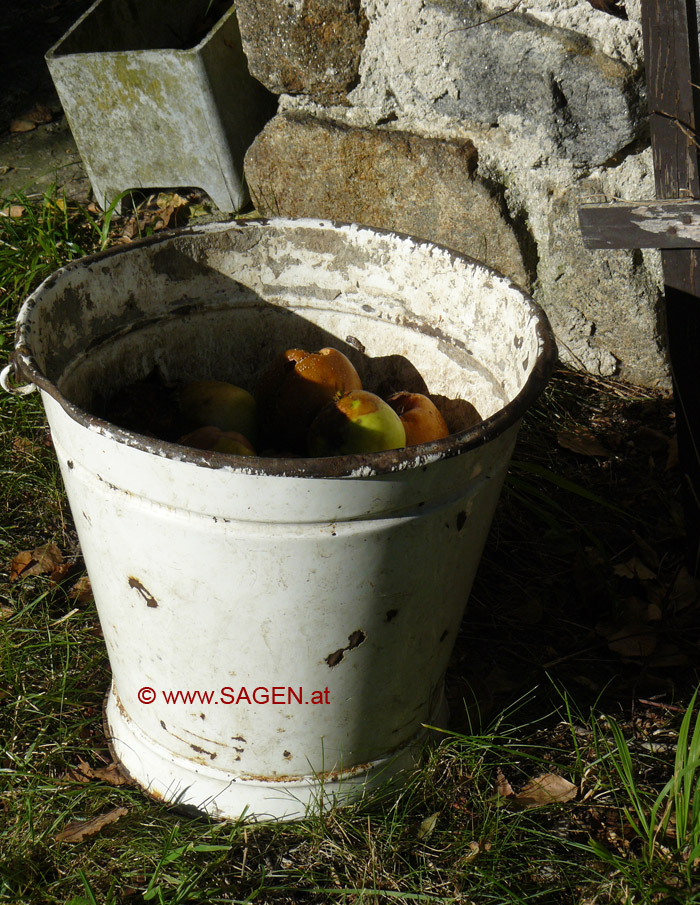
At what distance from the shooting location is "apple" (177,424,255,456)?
1414 mm

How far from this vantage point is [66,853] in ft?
4.70

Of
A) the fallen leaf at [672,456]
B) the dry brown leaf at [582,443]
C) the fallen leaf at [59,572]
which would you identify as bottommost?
the fallen leaf at [672,456]

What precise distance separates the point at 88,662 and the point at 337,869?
2.30 feet

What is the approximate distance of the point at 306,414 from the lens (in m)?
1.59

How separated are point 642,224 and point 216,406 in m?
0.93

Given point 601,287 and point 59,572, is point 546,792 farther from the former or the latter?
point 601,287

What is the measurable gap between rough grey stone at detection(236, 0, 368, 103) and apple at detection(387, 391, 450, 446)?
106 centimetres

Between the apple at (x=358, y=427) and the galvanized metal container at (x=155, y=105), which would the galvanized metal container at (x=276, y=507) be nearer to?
the apple at (x=358, y=427)

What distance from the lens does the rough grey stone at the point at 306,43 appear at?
2071 millimetres

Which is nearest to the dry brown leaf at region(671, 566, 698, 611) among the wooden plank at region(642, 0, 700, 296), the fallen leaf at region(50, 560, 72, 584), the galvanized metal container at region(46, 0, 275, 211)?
the wooden plank at region(642, 0, 700, 296)

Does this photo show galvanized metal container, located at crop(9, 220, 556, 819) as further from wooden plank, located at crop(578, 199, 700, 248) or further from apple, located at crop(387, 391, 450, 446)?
wooden plank, located at crop(578, 199, 700, 248)

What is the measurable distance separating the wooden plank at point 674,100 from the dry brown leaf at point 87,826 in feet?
5.03

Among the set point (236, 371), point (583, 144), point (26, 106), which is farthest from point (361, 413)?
point (26, 106)

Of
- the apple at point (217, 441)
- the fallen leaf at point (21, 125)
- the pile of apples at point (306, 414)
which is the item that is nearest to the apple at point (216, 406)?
the pile of apples at point (306, 414)
